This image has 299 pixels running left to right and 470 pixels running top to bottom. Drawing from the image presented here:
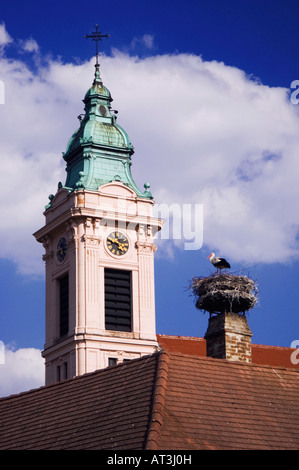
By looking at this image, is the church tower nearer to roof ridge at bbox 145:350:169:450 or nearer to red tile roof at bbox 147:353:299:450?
red tile roof at bbox 147:353:299:450

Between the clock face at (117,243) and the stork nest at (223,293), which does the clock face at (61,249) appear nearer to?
the clock face at (117,243)

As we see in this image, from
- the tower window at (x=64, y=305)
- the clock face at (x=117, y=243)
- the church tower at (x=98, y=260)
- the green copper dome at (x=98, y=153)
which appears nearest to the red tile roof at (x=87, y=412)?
the church tower at (x=98, y=260)

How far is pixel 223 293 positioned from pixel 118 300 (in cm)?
1556

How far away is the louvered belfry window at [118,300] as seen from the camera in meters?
57.5

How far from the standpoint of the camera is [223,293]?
43.0 m

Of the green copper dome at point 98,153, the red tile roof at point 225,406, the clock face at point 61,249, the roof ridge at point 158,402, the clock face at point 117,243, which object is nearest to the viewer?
the roof ridge at point 158,402

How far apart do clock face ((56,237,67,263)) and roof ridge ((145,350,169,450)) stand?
2905 centimetres

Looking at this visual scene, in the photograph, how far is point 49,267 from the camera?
2363 inches

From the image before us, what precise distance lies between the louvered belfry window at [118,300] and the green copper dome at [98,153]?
4004mm

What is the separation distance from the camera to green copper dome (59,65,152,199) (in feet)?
196

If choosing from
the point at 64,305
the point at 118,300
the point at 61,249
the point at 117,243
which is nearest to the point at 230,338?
the point at 118,300

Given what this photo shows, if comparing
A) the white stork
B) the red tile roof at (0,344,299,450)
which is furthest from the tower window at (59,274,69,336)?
the red tile roof at (0,344,299,450)

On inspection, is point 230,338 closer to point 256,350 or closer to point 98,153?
point 256,350
